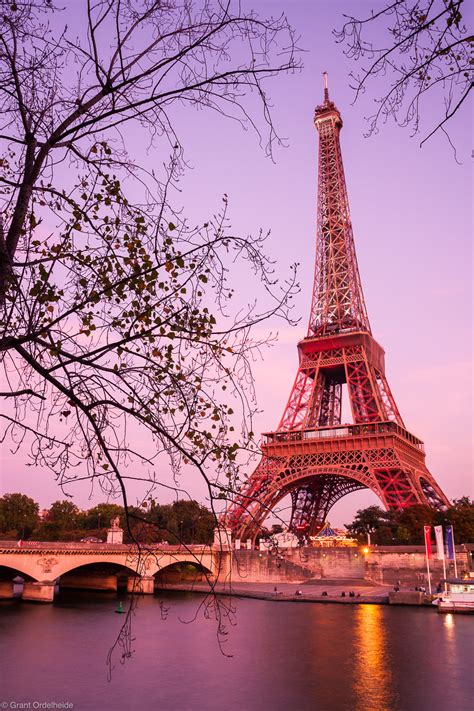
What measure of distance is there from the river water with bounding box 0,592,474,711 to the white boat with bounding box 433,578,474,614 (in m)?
1.36

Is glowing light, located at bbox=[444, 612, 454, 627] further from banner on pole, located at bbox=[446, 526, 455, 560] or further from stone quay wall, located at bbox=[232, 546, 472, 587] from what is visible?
stone quay wall, located at bbox=[232, 546, 472, 587]

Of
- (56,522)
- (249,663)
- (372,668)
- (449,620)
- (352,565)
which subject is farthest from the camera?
(56,522)

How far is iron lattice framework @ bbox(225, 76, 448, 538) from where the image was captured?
56.2 meters

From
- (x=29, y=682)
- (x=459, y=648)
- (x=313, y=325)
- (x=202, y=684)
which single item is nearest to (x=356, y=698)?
(x=202, y=684)

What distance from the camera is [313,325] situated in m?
70.4

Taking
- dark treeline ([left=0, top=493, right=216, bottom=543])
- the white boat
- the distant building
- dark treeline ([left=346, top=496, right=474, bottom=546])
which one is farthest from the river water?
dark treeline ([left=0, top=493, right=216, bottom=543])

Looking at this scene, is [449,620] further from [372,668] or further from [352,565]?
[352,565]

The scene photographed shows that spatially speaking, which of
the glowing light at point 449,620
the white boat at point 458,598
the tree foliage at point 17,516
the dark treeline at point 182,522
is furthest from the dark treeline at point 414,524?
the tree foliage at point 17,516

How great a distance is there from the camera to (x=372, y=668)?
24.9m

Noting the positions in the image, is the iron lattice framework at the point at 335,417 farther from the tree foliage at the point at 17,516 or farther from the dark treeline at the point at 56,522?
the tree foliage at the point at 17,516

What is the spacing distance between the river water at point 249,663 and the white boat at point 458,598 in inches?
53.7

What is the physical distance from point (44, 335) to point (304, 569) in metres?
61.4

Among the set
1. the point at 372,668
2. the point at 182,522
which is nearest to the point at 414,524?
the point at 182,522

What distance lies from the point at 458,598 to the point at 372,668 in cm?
1895
